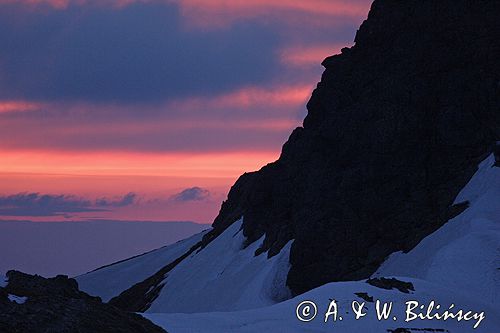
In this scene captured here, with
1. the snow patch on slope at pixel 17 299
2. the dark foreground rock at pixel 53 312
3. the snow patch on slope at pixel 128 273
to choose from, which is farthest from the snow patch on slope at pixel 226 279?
the snow patch on slope at pixel 17 299

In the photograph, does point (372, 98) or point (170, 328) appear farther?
point (372, 98)

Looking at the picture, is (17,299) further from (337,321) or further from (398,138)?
(398,138)

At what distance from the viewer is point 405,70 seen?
67125mm

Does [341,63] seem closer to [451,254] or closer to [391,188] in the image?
[391,188]

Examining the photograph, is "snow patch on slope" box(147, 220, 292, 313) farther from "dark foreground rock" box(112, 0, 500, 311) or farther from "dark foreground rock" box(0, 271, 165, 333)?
"dark foreground rock" box(0, 271, 165, 333)

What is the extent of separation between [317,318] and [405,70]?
141 ft

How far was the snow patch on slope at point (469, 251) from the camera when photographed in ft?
135

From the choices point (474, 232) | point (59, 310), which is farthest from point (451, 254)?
point (59, 310)

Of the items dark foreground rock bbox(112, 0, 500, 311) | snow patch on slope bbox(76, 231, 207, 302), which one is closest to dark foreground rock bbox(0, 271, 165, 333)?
dark foreground rock bbox(112, 0, 500, 311)

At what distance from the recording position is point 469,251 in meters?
44.3

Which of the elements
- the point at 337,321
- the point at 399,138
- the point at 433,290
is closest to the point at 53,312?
the point at 337,321

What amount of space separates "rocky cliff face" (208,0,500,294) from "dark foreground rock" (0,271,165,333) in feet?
121

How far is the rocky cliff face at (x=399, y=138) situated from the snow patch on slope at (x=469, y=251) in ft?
6.41

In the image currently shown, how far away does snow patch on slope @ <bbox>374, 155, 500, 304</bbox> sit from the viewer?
4112cm
